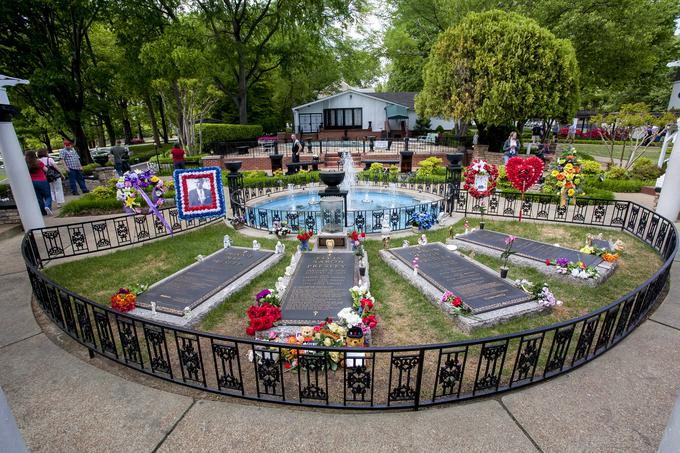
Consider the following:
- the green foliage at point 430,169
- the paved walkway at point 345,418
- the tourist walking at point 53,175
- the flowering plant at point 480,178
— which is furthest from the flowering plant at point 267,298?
the green foliage at point 430,169

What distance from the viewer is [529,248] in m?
8.65

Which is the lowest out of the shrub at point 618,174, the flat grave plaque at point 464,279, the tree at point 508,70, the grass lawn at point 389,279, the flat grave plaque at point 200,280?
the grass lawn at point 389,279

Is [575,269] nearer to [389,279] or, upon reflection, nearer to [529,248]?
[529,248]

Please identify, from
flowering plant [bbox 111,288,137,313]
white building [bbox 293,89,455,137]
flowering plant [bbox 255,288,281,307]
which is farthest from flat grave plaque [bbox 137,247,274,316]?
white building [bbox 293,89,455,137]

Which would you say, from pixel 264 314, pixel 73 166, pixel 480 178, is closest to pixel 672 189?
pixel 480 178

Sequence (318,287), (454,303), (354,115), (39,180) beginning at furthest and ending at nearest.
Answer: (354,115) < (39,180) < (318,287) < (454,303)

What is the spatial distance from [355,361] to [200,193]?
819 centimetres

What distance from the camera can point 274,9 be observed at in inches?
1145

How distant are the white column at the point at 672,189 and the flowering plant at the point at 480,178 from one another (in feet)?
14.3

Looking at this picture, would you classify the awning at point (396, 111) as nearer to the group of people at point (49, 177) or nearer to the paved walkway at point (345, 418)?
the group of people at point (49, 177)

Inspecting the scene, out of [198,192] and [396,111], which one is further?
[396,111]

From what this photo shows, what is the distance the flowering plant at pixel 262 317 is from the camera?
217 inches

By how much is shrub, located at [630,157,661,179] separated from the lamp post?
80.8 ft

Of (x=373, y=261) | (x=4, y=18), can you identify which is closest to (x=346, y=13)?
(x=4, y=18)
